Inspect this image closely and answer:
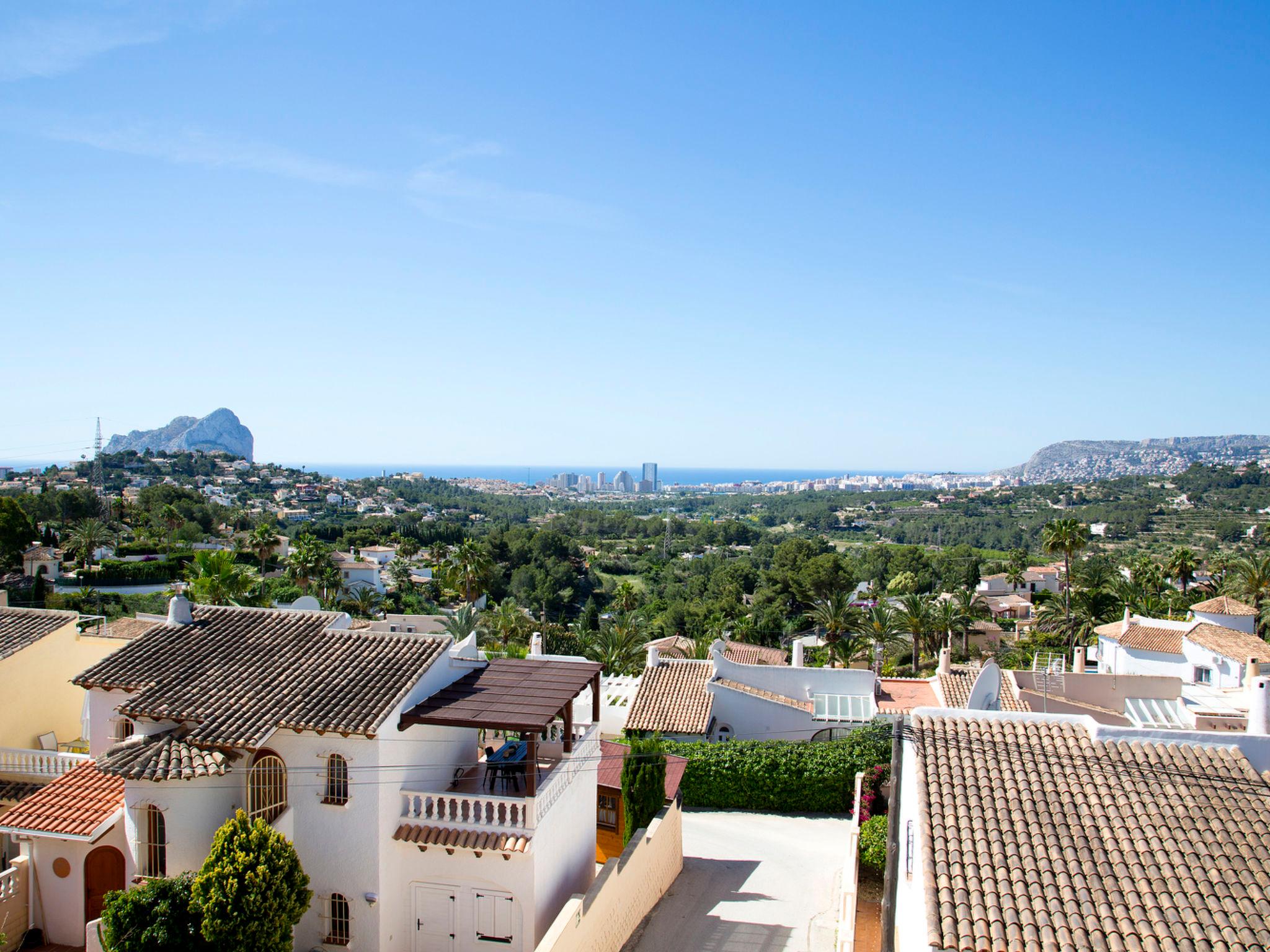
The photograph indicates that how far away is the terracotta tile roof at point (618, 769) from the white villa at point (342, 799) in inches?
143

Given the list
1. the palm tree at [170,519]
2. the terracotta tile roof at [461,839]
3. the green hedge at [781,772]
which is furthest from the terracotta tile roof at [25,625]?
the palm tree at [170,519]

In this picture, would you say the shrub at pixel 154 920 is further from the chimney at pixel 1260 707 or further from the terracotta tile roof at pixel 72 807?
the chimney at pixel 1260 707

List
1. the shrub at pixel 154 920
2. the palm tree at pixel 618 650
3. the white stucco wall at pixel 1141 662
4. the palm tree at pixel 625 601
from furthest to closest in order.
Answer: the palm tree at pixel 625 601 → the palm tree at pixel 618 650 → the white stucco wall at pixel 1141 662 → the shrub at pixel 154 920

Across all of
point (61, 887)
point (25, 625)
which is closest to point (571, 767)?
point (61, 887)

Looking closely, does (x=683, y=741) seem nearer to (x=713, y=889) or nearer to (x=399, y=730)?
(x=713, y=889)

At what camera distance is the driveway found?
15.4 metres

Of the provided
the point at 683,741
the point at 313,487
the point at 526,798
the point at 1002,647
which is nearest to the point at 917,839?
the point at 526,798

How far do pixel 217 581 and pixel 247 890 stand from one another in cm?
2660

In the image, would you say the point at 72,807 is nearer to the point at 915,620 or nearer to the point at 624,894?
the point at 624,894

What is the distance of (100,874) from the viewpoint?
13.7 meters

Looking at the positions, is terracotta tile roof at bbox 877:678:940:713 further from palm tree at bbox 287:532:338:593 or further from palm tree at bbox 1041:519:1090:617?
palm tree at bbox 287:532:338:593

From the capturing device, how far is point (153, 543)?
73.8m

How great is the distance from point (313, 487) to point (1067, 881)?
576 ft

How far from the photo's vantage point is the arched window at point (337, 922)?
12477 millimetres
